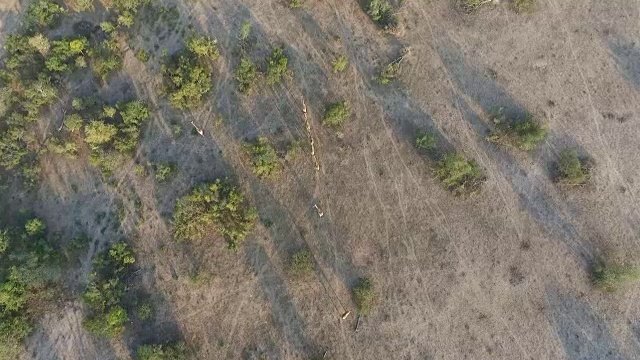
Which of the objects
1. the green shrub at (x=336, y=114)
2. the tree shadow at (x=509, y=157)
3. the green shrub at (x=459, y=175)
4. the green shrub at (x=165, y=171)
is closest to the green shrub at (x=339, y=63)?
the green shrub at (x=336, y=114)

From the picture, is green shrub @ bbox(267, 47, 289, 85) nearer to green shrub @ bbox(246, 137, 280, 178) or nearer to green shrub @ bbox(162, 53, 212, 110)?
green shrub @ bbox(162, 53, 212, 110)

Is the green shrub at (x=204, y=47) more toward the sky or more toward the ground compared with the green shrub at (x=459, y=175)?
more toward the sky

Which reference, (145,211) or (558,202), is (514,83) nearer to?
(558,202)

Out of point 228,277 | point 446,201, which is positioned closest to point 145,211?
point 228,277

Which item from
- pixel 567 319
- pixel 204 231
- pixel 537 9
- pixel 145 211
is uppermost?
pixel 537 9

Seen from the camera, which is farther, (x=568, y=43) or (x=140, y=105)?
(x=568, y=43)

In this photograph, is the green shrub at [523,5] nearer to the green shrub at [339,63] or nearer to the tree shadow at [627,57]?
the tree shadow at [627,57]
